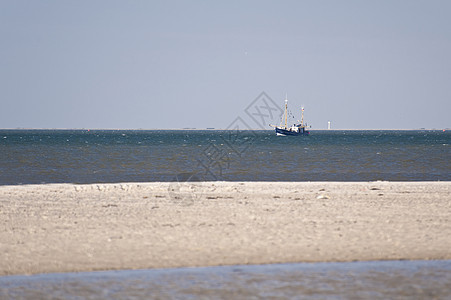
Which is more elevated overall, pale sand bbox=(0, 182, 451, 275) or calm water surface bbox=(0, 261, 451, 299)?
calm water surface bbox=(0, 261, 451, 299)

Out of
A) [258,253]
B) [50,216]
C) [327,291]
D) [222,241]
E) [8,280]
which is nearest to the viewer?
[327,291]

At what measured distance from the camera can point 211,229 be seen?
15055 millimetres

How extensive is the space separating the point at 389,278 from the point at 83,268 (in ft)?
17.6

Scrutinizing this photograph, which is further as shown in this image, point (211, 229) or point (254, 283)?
point (211, 229)

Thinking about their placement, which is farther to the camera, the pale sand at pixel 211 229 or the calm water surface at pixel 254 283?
the pale sand at pixel 211 229

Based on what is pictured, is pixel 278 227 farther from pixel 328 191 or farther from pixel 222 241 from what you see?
pixel 328 191

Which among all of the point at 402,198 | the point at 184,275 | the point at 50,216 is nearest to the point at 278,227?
the point at 184,275

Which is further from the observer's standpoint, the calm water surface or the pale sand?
the pale sand

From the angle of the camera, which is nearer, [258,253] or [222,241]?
[258,253]

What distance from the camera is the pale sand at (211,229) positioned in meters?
12.0

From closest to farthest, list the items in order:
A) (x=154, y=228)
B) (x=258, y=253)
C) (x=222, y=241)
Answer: (x=258, y=253)
(x=222, y=241)
(x=154, y=228)

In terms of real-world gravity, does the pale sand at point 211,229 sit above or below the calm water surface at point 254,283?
below

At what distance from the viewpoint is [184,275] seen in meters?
10.7

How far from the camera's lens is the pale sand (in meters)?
12.0
